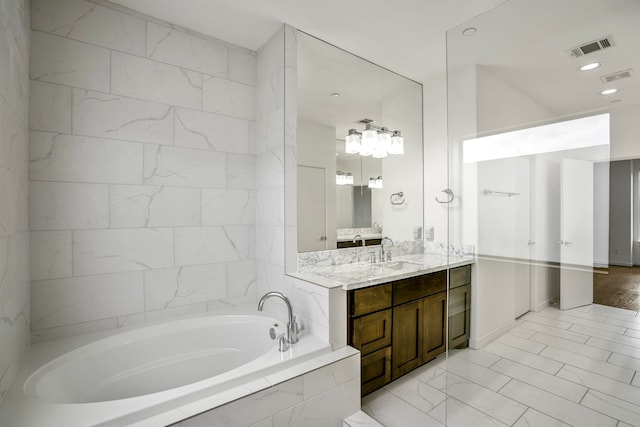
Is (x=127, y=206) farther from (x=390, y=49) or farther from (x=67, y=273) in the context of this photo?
(x=390, y=49)

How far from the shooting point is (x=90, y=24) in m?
2.01

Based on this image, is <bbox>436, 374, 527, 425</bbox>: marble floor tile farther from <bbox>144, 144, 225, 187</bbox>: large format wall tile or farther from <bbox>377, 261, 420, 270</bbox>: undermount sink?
<bbox>144, 144, 225, 187</bbox>: large format wall tile

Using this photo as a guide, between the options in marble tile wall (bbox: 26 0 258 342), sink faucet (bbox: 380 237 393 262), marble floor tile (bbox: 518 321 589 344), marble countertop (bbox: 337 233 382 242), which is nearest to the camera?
marble floor tile (bbox: 518 321 589 344)

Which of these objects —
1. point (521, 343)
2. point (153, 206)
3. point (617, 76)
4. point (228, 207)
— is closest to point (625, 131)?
point (617, 76)

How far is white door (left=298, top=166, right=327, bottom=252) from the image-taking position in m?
2.46

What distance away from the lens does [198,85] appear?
7.95 ft

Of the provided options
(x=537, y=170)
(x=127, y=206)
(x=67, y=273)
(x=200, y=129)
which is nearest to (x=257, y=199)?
(x=200, y=129)

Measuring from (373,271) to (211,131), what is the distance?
5.68 ft

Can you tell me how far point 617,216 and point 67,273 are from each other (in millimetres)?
2889

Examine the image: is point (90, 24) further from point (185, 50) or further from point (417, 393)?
point (417, 393)

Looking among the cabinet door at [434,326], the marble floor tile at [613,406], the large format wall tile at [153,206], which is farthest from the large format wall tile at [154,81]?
the marble floor tile at [613,406]

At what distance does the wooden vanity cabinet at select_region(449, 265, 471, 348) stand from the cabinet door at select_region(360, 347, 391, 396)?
0.52 meters

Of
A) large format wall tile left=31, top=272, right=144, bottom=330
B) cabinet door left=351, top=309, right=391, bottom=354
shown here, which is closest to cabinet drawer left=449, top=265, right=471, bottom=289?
cabinet door left=351, top=309, right=391, bottom=354

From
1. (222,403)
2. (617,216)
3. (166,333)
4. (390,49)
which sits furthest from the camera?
(390,49)
